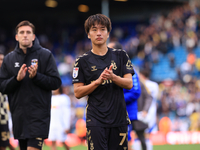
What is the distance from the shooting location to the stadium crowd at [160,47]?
57.7 feet

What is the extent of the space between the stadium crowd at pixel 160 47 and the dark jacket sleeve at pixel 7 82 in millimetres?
9396

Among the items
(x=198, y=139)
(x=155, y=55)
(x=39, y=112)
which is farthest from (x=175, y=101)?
(x=39, y=112)

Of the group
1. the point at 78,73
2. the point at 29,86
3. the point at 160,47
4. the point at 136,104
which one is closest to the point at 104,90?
the point at 78,73

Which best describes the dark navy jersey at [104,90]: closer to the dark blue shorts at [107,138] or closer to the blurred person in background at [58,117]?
the dark blue shorts at [107,138]

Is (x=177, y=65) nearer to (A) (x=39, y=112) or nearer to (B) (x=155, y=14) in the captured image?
(B) (x=155, y=14)

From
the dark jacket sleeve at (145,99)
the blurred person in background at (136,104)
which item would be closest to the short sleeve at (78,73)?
the blurred person in background at (136,104)

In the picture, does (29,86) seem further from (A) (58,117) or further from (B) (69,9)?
(B) (69,9)

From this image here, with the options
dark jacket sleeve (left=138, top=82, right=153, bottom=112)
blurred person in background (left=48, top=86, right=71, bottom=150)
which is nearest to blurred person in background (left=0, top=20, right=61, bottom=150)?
dark jacket sleeve (left=138, top=82, right=153, bottom=112)

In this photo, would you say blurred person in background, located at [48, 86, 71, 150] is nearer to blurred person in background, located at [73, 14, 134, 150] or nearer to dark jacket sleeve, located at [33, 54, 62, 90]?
dark jacket sleeve, located at [33, 54, 62, 90]

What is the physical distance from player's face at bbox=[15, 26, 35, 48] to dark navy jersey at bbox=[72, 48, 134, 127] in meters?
1.24

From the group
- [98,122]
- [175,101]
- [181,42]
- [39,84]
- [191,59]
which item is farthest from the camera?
[181,42]

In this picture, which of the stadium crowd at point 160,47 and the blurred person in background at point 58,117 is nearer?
the blurred person in background at point 58,117

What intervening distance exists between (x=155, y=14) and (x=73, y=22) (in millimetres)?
6850

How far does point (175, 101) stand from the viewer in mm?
18094
